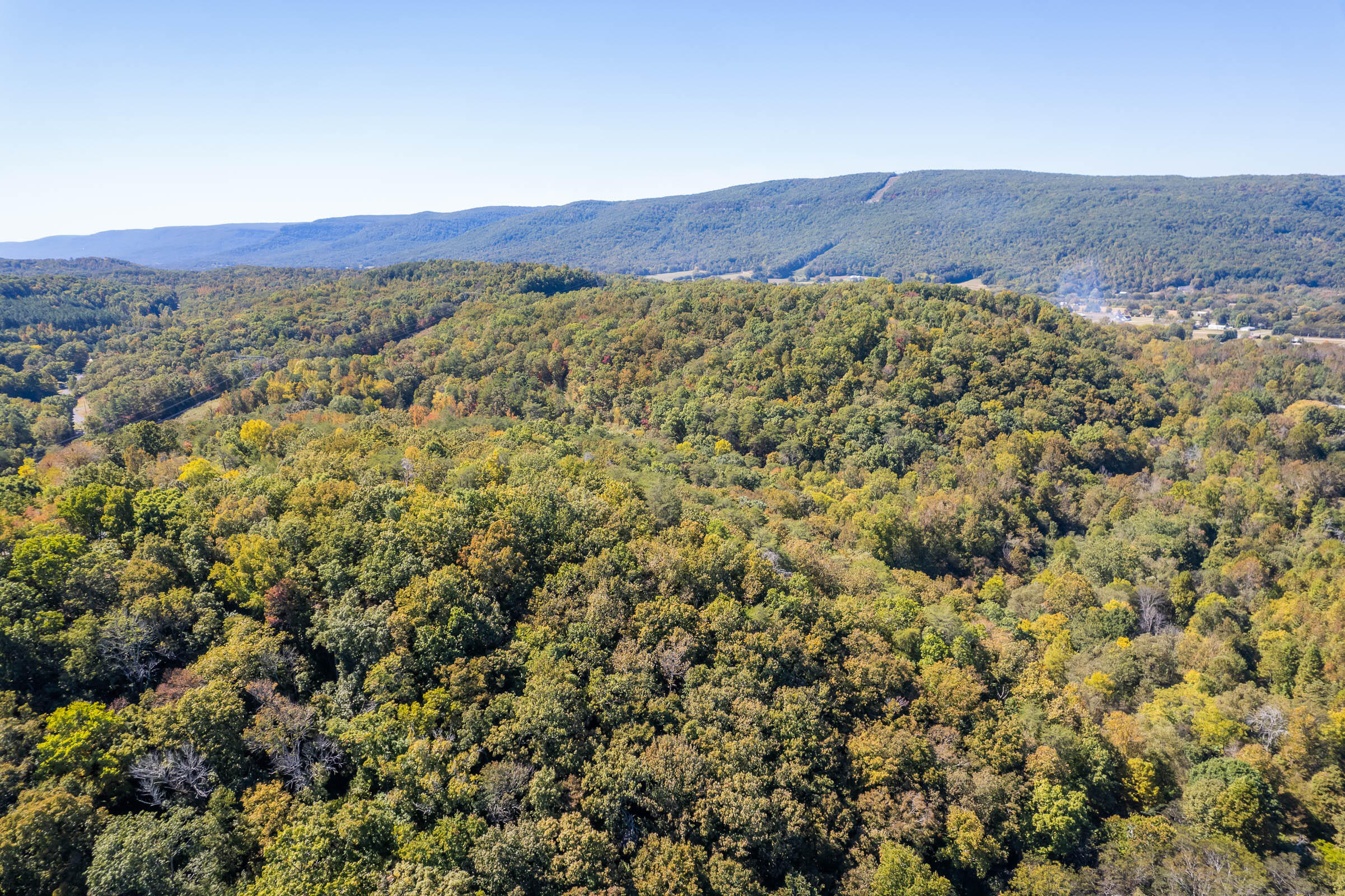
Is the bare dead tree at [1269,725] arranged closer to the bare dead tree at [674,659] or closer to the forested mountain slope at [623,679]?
the forested mountain slope at [623,679]

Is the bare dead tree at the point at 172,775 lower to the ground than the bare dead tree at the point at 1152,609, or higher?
higher

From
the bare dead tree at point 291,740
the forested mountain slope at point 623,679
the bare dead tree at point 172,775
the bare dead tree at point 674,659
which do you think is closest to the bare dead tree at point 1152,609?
the forested mountain slope at point 623,679

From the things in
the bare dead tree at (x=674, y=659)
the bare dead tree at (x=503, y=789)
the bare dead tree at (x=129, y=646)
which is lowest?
the bare dead tree at (x=503, y=789)

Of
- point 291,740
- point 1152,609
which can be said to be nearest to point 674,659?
point 291,740

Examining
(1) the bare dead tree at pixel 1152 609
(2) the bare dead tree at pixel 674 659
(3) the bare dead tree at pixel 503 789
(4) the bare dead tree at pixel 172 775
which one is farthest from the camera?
(1) the bare dead tree at pixel 1152 609

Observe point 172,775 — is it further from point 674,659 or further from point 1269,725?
point 1269,725

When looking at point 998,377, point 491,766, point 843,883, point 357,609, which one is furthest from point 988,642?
point 998,377

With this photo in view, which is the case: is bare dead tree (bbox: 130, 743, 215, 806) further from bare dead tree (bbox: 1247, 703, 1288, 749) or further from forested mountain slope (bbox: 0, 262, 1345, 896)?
bare dead tree (bbox: 1247, 703, 1288, 749)

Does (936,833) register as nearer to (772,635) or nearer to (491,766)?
(772,635)
